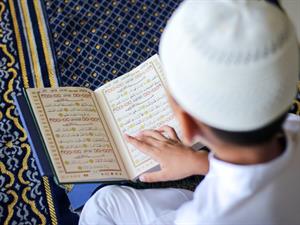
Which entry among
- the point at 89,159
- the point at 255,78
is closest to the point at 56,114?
the point at 89,159

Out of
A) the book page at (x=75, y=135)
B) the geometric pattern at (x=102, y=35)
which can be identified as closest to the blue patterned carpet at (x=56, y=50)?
the geometric pattern at (x=102, y=35)

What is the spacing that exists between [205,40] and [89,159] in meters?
0.48

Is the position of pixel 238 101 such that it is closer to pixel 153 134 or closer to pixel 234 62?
pixel 234 62

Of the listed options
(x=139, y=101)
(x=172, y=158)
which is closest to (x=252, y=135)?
(x=172, y=158)

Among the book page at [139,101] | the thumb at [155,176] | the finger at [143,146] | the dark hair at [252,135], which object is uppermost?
the dark hair at [252,135]

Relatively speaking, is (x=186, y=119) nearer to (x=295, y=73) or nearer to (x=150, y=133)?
(x=295, y=73)

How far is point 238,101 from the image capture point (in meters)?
0.51

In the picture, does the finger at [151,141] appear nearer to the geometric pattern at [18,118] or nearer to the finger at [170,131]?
the finger at [170,131]

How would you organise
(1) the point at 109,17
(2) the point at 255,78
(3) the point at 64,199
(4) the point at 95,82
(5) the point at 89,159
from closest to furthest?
(2) the point at 255,78, (5) the point at 89,159, (3) the point at 64,199, (4) the point at 95,82, (1) the point at 109,17

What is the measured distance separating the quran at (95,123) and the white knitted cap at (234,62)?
16.2 inches

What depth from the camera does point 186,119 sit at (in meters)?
0.59

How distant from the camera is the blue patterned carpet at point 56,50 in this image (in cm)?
117

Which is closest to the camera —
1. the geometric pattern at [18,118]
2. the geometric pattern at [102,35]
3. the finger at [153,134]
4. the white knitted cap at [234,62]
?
the white knitted cap at [234,62]

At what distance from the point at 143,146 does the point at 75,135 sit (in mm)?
145
